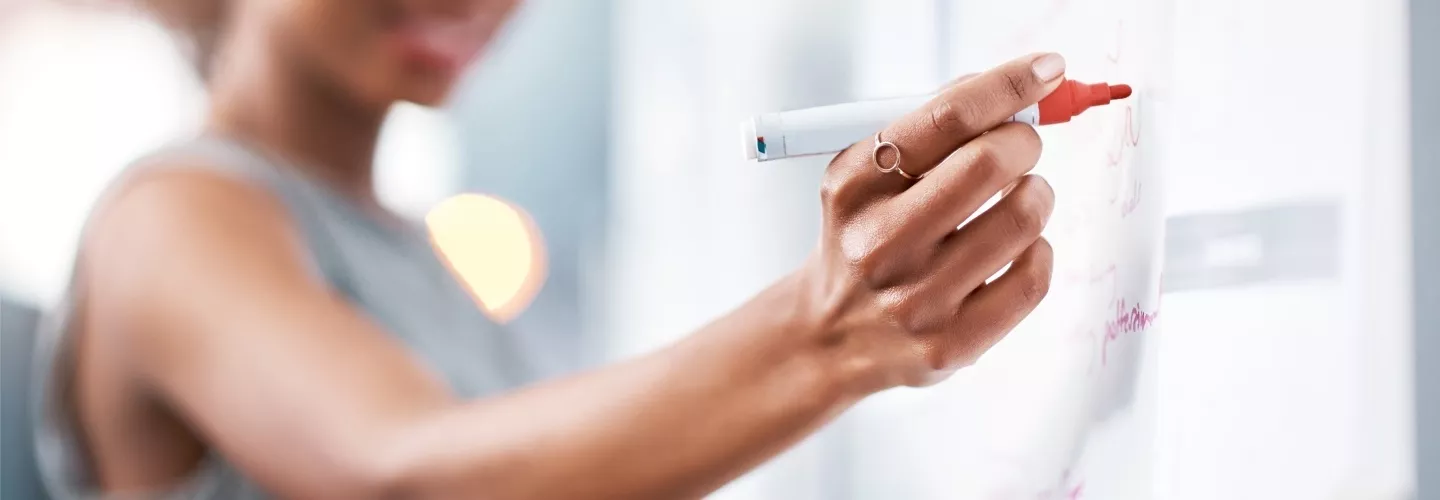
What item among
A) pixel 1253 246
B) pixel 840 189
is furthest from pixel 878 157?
pixel 1253 246

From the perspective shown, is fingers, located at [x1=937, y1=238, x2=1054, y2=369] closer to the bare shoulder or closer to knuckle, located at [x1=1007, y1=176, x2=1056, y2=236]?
knuckle, located at [x1=1007, y1=176, x2=1056, y2=236]

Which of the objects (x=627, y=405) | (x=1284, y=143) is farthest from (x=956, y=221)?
(x=1284, y=143)

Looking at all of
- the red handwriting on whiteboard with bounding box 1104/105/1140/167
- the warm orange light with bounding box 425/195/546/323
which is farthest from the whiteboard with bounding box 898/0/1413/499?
the warm orange light with bounding box 425/195/546/323

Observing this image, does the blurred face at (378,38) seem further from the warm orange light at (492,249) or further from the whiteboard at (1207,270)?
the whiteboard at (1207,270)

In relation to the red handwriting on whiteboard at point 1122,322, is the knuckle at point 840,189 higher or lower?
higher

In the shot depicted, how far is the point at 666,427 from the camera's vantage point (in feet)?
0.87

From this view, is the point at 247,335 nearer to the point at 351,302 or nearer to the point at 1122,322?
the point at 351,302

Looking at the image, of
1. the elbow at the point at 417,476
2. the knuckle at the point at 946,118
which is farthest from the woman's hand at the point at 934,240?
the elbow at the point at 417,476

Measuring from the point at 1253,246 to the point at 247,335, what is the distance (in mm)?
380

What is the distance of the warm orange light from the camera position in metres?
0.45

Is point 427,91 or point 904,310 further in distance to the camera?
point 427,91

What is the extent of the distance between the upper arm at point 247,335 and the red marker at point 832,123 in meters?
0.14

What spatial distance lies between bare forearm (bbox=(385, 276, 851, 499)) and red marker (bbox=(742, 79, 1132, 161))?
0.14ft

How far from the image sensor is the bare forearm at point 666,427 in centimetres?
27
